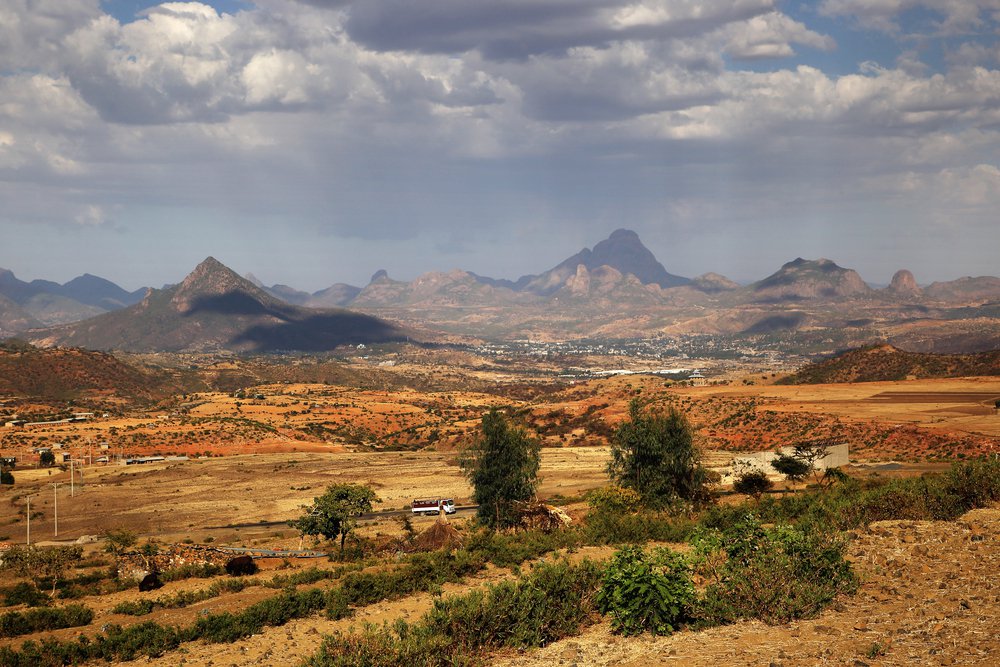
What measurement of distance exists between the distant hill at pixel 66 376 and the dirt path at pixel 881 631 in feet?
535

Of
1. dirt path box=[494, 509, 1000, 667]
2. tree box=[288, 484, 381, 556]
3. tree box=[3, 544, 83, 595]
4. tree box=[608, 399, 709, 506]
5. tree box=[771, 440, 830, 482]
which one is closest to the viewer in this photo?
dirt path box=[494, 509, 1000, 667]

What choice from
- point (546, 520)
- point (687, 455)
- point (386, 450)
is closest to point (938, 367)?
point (386, 450)

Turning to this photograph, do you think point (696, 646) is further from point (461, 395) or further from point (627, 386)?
point (461, 395)

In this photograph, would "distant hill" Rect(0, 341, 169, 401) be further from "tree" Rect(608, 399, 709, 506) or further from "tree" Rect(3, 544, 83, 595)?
"tree" Rect(608, 399, 709, 506)

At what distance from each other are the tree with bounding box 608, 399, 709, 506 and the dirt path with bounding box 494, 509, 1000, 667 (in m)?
22.6

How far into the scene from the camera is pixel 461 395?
17838cm

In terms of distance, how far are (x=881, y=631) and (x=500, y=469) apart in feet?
100.0

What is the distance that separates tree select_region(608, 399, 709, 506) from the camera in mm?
43562

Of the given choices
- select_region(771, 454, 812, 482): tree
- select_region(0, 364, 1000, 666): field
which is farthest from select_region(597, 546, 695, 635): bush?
select_region(771, 454, 812, 482): tree

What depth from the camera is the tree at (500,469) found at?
146ft

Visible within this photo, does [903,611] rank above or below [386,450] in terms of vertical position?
above

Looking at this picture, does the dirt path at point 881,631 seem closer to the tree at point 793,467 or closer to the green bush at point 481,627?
the green bush at point 481,627

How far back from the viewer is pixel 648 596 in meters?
17.4

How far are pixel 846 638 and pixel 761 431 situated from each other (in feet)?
247
